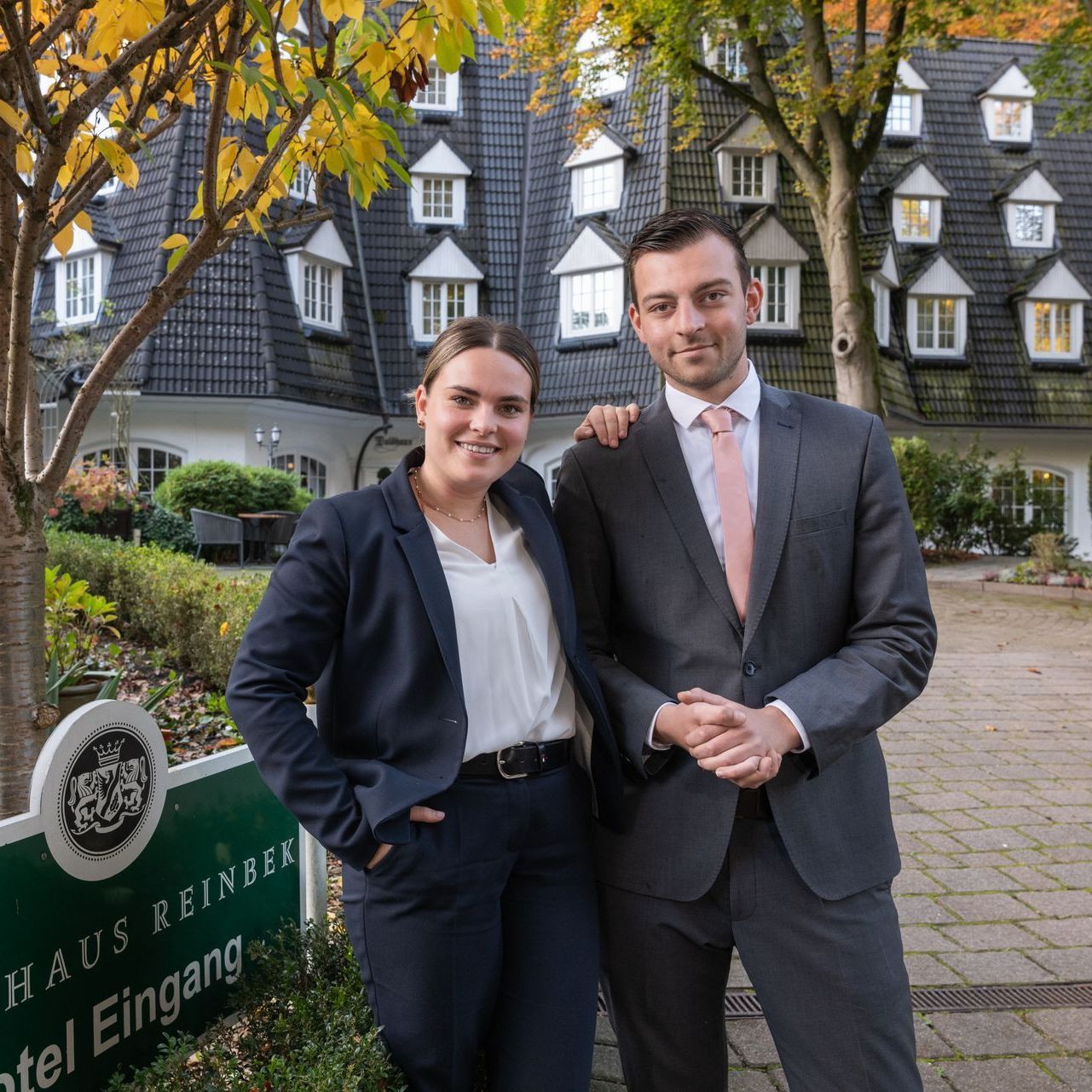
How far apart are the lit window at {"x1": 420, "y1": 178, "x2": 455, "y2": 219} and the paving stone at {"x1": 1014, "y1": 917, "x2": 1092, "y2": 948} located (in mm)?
24057

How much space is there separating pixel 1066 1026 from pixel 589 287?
70.8ft

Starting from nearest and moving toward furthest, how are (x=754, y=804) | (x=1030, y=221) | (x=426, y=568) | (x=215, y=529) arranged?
(x=426, y=568) → (x=754, y=804) → (x=215, y=529) → (x=1030, y=221)

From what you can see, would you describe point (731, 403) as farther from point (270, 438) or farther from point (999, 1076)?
point (270, 438)

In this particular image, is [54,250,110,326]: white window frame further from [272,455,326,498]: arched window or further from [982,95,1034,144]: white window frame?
[982,95,1034,144]: white window frame

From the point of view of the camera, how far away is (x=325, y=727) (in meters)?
2.34

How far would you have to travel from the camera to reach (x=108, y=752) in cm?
228

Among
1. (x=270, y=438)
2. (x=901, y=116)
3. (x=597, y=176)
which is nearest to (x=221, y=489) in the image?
(x=270, y=438)

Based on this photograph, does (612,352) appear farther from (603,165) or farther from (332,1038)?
(332,1038)

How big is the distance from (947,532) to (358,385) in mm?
12995

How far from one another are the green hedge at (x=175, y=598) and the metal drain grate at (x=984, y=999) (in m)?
3.73

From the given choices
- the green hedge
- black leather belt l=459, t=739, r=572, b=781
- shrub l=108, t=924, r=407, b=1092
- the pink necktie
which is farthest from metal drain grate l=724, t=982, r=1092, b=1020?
the green hedge

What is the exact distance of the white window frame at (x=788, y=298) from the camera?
23.1 m

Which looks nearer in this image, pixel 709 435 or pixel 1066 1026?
pixel 709 435

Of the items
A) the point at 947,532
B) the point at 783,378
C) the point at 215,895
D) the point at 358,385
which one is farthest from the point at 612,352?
the point at 215,895
